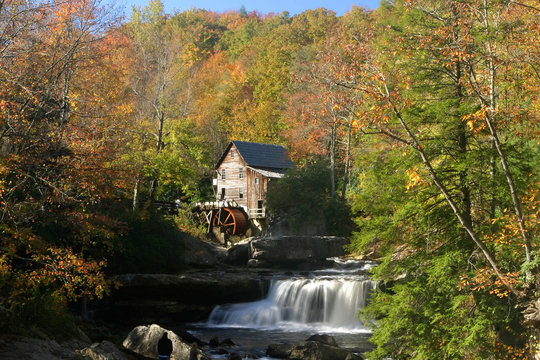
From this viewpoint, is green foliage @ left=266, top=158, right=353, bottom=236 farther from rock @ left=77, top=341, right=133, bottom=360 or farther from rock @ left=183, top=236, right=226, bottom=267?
rock @ left=77, top=341, right=133, bottom=360

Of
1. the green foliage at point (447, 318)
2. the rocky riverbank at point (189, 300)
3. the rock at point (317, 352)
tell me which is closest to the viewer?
the green foliage at point (447, 318)

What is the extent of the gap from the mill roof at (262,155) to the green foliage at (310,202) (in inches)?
155

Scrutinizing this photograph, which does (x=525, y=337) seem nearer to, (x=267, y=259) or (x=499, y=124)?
(x=499, y=124)

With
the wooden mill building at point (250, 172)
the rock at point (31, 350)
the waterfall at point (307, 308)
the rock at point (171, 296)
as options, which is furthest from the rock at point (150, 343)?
the wooden mill building at point (250, 172)

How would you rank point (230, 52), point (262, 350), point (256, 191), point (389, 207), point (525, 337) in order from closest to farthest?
point (525, 337)
point (389, 207)
point (262, 350)
point (256, 191)
point (230, 52)

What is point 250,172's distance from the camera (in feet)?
121

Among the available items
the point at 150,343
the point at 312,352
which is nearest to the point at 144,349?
the point at 150,343

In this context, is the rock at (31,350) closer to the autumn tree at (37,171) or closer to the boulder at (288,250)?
the autumn tree at (37,171)

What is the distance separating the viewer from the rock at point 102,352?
29.0ft

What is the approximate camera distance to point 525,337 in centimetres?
802

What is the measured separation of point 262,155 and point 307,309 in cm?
2112

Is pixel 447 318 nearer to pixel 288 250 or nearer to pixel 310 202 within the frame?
pixel 288 250

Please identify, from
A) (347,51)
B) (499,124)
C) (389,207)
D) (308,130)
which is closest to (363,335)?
(389,207)

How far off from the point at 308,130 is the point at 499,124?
2614 cm
